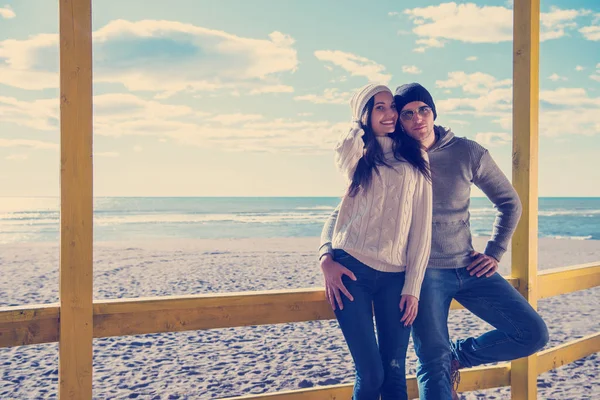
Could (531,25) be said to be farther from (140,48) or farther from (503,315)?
(140,48)

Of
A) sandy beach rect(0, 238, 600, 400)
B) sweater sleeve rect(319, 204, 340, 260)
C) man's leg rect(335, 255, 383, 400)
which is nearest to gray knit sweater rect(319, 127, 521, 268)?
sweater sleeve rect(319, 204, 340, 260)

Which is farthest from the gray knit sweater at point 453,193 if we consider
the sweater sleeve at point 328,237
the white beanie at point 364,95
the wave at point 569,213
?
the wave at point 569,213

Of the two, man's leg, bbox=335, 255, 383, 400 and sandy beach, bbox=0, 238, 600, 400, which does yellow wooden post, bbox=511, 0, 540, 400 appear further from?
sandy beach, bbox=0, 238, 600, 400

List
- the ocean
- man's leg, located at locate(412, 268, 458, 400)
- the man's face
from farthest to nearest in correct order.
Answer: the ocean → the man's face → man's leg, located at locate(412, 268, 458, 400)

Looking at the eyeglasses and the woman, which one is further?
the eyeglasses

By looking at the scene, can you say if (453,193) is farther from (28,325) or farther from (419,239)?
(28,325)

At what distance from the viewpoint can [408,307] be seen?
1929 millimetres

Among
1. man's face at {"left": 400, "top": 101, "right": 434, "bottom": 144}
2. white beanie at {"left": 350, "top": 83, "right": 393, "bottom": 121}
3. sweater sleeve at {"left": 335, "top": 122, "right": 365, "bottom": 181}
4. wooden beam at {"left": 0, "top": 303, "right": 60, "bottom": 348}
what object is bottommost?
wooden beam at {"left": 0, "top": 303, "right": 60, "bottom": 348}

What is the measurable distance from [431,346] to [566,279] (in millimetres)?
1181

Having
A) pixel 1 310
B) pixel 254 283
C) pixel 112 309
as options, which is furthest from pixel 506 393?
pixel 254 283

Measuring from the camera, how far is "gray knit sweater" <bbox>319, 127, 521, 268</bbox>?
7.11ft

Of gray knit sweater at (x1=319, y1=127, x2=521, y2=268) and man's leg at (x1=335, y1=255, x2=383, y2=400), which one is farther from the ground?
gray knit sweater at (x1=319, y1=127, x2=521, y2=268)

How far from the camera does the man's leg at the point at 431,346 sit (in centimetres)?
201

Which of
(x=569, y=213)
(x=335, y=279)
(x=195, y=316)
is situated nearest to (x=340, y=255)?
(x=335, y=279)
